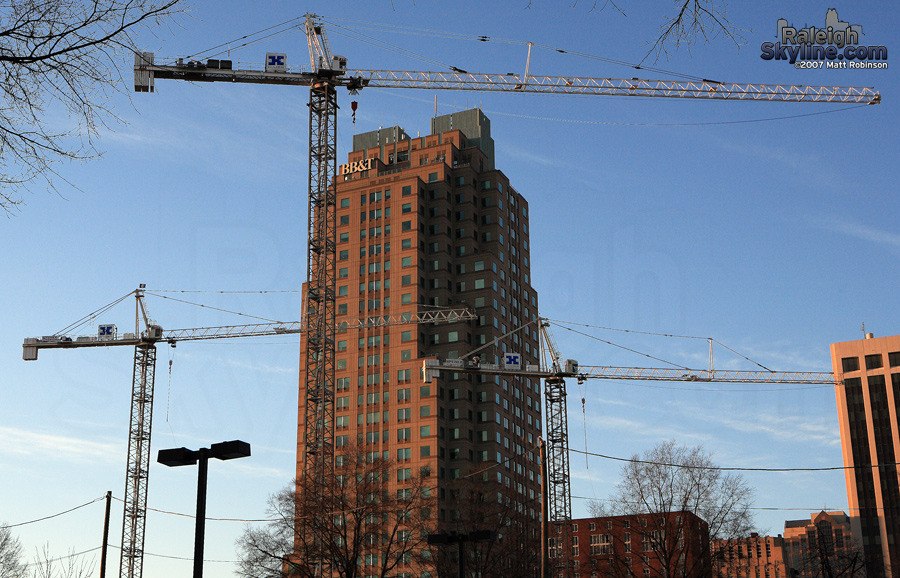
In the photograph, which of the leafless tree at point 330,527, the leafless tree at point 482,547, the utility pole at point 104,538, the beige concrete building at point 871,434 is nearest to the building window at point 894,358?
the beige concrete building at point 871,434

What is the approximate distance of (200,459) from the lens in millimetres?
A: 20312

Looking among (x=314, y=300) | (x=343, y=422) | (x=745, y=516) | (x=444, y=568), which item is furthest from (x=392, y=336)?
(x=745, y=516)

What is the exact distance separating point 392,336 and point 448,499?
29724 mm

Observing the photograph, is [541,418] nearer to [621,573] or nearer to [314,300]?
[314,300]

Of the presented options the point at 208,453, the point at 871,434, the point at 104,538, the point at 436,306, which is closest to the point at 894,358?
the point at 871,434

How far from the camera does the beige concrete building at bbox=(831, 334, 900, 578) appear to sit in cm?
16838

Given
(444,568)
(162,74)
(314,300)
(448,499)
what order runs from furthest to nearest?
(448,499) → (162,74) → (314,300) → (444,568)

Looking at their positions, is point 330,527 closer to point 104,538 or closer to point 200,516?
point 104,538

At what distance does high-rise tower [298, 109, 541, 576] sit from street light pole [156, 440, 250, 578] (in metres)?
129

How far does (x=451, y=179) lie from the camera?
7205 inches

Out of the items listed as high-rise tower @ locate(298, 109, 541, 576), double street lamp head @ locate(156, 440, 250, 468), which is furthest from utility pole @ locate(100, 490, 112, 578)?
high-rise tower @ locate(298, 109, 541, 576)

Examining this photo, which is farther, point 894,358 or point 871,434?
point 894,358

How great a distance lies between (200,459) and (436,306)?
485 ft

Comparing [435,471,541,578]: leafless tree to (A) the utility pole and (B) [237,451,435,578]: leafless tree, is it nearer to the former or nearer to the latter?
(B) [237,451,435,578]: leafless tree
